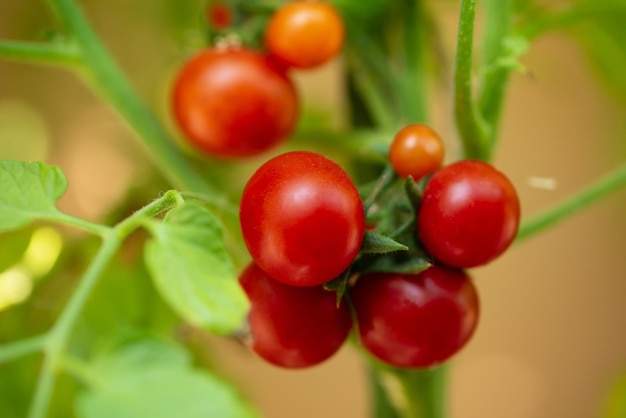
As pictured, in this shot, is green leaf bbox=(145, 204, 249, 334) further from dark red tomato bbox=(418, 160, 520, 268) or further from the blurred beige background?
the blurred beige background

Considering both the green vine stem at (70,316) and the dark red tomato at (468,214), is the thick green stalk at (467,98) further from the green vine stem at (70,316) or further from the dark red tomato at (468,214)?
the green vine stem at (70,316)

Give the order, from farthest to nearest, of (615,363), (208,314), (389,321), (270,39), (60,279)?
(615,363)
(60,279)
(270,39)
(389,321)
(208,314)

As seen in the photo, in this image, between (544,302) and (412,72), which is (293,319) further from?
(544,302)

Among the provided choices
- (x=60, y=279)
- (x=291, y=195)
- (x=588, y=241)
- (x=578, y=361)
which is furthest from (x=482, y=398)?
(x=291, y=195)

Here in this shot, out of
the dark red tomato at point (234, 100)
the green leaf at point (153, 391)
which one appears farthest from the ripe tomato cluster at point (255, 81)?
the green leaf at point (153, 391)

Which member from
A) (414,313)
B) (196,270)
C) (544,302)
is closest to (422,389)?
(414,313)

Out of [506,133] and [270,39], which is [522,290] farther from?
[270,39]

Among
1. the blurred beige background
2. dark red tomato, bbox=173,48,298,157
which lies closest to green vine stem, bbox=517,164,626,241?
dark red tomato, bbox=173,48,298,157
